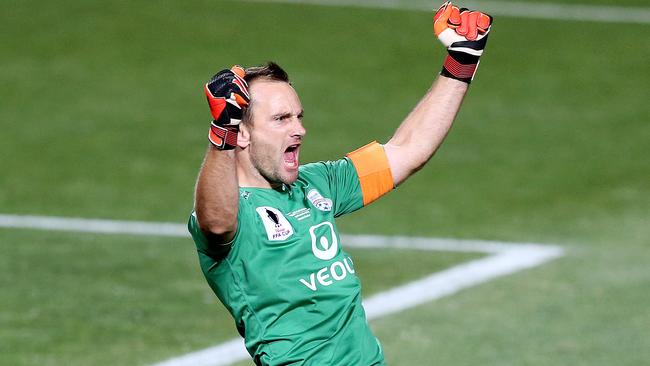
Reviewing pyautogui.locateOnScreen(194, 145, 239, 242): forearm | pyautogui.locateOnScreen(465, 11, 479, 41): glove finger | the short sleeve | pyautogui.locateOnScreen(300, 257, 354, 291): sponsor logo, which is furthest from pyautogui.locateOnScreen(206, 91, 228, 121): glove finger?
pyautogui.locateOnScreen(465, 11, 479, 41): glove finger

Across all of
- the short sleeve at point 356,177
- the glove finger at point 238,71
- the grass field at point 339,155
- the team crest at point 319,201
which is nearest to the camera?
the glove finger at point 238,71

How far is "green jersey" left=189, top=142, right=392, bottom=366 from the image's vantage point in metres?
6.94

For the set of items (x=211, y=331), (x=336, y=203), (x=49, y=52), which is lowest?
(x=49, y=52)

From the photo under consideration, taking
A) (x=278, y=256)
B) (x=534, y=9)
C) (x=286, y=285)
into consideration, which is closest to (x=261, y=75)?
(x=278, y=256)

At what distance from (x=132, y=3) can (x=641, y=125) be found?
7.39m

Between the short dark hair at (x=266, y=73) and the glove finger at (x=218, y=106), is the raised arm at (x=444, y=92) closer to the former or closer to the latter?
the short dark hair at (x=266, y=73)

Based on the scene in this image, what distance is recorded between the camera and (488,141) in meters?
15.0

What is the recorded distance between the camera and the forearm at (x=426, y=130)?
25.8 feet

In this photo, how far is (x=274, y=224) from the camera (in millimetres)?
7027

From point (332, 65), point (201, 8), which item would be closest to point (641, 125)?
point (332, 65)

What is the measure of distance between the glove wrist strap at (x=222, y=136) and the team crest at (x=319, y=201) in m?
0.92

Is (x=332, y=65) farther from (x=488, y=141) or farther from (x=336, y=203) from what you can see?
(x=336, y=203)

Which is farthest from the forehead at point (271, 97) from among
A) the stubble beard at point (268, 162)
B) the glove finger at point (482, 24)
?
the glove finger at point (482, 24)

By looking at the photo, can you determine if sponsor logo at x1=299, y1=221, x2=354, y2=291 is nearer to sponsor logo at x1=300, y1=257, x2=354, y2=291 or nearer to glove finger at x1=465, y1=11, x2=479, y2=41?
sponsor logo at x1=300, y1=257, x2=354, y2=291
